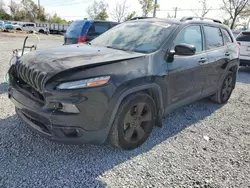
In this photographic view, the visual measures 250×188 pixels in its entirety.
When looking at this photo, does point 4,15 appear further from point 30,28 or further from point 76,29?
point 76,29

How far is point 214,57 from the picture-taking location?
3.93 meters

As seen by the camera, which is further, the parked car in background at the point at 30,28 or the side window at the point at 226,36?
the parked car in background at the point at 30,28

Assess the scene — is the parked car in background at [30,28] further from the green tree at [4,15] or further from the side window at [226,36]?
the side window at [226,36]

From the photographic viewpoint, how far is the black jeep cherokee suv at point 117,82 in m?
2.14

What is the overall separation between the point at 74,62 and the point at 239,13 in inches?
1131

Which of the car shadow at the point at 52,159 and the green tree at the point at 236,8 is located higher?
the green tree at the point at 236,8

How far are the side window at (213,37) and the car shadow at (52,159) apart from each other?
1.89m

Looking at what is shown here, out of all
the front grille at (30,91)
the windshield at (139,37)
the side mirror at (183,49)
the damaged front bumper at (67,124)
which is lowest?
the damaged front bumper at (67,124)

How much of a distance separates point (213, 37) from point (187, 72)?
1.34m

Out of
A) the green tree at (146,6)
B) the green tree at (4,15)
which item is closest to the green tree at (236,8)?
the green tree at (146,6)

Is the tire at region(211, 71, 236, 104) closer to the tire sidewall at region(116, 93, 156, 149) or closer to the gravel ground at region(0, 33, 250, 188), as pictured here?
the gravel ground at region(0, 33, 250, 188)

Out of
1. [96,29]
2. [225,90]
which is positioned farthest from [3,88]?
[225,90]

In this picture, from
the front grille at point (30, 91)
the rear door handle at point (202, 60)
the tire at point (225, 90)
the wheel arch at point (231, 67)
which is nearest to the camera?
the front grille at point (30, 91)

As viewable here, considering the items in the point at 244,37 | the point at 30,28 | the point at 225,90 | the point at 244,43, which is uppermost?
the point at 30,28
